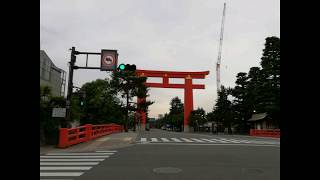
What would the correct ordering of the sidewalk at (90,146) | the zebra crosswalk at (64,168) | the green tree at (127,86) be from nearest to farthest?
the zebra crosswalk at (64,168) < the sidewalk at (90,146) < the green tree at (127,86)

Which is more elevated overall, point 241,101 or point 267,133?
point 241,101

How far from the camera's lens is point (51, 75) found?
43.0 metres

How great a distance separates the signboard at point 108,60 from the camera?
18594mm

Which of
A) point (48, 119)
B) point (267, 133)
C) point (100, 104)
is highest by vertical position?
point (100, 104)

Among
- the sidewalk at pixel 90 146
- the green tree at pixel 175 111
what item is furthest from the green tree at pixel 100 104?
the green tree at pixel 175 111

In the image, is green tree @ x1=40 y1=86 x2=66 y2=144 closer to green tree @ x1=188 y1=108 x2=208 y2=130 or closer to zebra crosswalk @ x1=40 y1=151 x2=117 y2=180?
zebra crosswalk @ x1=40 y1=151 x2=117 y2=180

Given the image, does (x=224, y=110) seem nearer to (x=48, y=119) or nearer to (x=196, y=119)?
(x=196, y=119)

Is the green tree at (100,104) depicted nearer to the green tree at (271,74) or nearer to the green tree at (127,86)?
the green tree at (127,86)

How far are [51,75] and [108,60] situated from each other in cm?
2680

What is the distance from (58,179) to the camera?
8.31 meters

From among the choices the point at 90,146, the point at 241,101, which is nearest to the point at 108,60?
the point at 90,146

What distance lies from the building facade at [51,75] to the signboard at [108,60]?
752 inches

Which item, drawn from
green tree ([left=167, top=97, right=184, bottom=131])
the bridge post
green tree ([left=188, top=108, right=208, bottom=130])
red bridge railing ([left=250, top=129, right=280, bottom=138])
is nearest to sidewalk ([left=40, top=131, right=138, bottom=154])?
red bridge railing ([left=250, top=129, right=280, bottom=138])

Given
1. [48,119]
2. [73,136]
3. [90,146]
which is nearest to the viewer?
[48,119]
